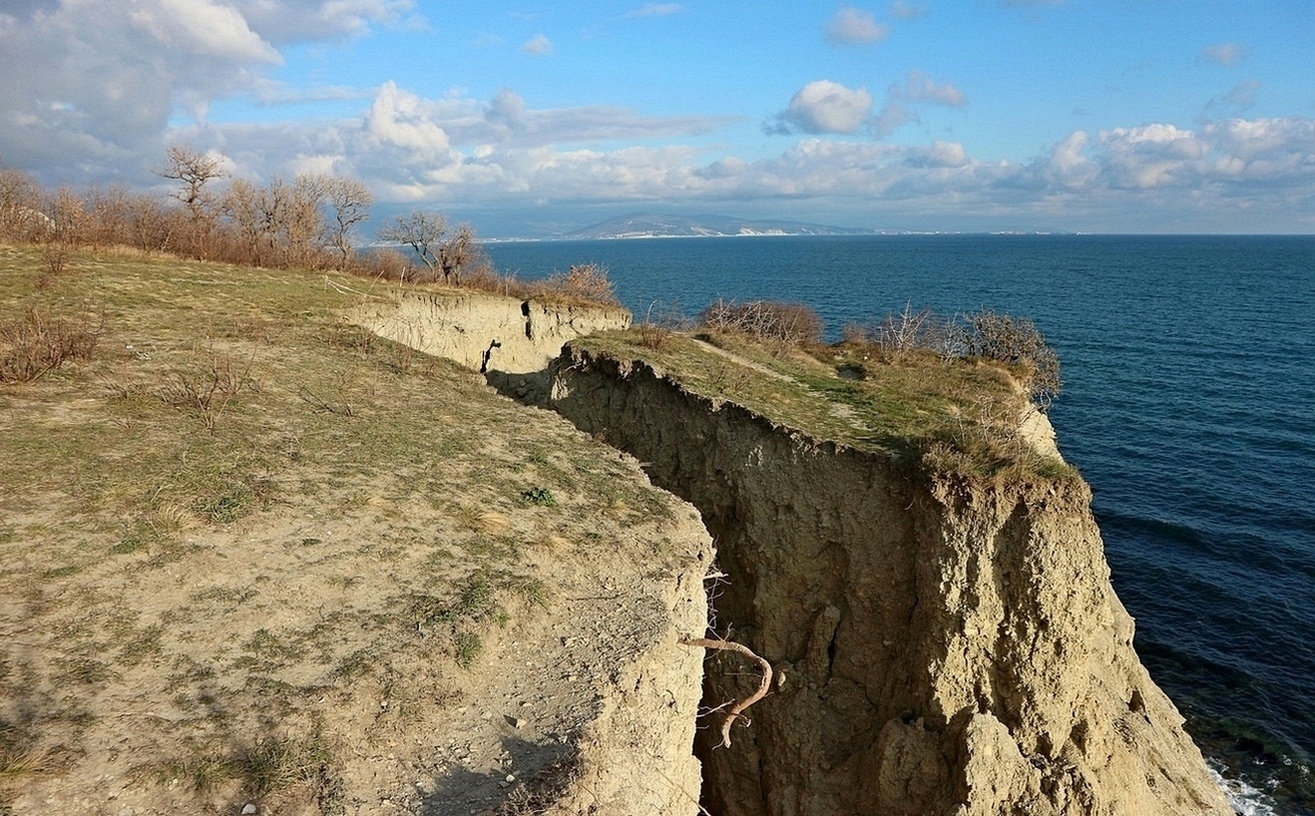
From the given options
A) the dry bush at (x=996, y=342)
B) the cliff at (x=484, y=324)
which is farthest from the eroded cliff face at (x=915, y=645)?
the dry bush at (x=996, y=342)

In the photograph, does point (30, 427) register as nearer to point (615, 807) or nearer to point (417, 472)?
point (417, 472)

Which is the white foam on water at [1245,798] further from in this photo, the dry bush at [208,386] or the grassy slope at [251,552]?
the dry bush at [208,386]

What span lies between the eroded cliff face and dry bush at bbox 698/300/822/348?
2269cm

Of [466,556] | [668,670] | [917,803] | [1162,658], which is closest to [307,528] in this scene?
[466,556]

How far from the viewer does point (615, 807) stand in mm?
6309

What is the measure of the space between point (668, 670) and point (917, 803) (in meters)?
7.16

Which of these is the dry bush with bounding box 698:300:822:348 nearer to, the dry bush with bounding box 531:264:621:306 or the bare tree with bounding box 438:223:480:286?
the dry bush with bounding box 531:264:621:306

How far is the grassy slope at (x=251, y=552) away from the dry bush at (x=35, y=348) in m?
0.28

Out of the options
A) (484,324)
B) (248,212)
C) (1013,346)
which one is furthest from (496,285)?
(1013,346)

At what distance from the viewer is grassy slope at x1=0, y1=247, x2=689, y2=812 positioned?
6012 millimetres

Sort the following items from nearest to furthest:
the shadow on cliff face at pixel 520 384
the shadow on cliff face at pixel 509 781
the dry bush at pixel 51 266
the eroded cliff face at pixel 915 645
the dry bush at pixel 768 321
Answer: the shadow on cliff face at pixel 509 781
the eroded cliff face at pixel 915 645
the dry bush at pixel 51 266
the shadow on cliff face at pixel 520 384
the dry bush at pixel 768 321

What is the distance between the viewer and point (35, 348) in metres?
12.5

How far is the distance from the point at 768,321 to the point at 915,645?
33597mm

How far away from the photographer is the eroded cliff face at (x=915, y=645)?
12461 millimetres
